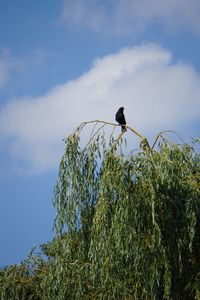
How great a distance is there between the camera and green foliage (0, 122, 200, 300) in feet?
23.5

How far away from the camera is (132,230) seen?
709 cm

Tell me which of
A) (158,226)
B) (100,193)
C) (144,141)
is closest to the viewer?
(158,226)

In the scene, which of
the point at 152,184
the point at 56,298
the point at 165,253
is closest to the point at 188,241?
the point at 165,253

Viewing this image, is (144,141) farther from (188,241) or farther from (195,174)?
(188,241)

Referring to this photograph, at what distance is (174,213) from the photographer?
7367 mm

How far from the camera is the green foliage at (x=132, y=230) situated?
7172 millimetres

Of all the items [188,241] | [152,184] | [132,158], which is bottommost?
[188,241]

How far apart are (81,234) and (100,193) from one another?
1030 mm

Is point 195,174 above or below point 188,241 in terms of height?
above

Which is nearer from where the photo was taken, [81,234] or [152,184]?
[152,184]

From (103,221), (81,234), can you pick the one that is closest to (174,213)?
(103,221)

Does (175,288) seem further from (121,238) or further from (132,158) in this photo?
(132,158)

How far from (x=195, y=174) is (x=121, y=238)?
4.87 feet

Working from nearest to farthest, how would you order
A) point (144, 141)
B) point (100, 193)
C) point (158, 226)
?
1. point (158, 226)
2. point (100, 193)
3. point (144, 141)
